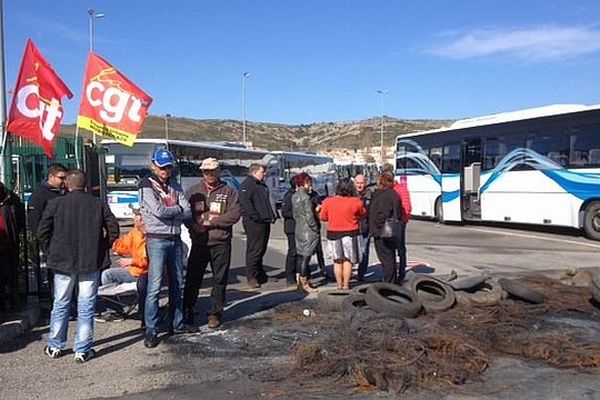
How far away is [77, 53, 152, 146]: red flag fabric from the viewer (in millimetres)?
9250

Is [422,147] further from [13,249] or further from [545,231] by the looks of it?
[13,249]

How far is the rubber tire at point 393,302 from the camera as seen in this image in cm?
796

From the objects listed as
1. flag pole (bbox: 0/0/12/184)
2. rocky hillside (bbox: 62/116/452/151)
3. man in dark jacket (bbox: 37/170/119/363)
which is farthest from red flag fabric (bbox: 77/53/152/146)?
rocky hillside (bbox: 62/116/452/151)

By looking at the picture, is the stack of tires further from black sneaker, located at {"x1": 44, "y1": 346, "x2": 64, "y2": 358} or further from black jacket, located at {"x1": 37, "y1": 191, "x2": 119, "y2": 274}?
black sneaker, located at {"x1": 44, "y1": 346, "x2": 64, "y2": 358}

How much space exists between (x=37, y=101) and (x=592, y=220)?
14578 millimetres

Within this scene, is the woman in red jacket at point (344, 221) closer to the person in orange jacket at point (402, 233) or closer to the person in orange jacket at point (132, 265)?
the person in orange jacket at point (402, 233)

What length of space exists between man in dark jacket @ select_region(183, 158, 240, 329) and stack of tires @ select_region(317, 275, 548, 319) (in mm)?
1542

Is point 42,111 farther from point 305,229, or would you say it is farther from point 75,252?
point 305,229

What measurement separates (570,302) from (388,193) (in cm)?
284

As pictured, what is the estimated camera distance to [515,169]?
2073 centimetres

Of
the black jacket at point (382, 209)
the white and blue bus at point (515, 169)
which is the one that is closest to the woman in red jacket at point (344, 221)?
the black jacket at point (382, 209)

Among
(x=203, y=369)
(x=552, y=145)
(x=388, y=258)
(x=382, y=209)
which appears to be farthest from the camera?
(x=552, y=145)

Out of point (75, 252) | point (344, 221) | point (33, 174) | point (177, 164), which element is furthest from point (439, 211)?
point (75, 252)

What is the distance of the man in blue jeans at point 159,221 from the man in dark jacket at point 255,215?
3.46 metres
